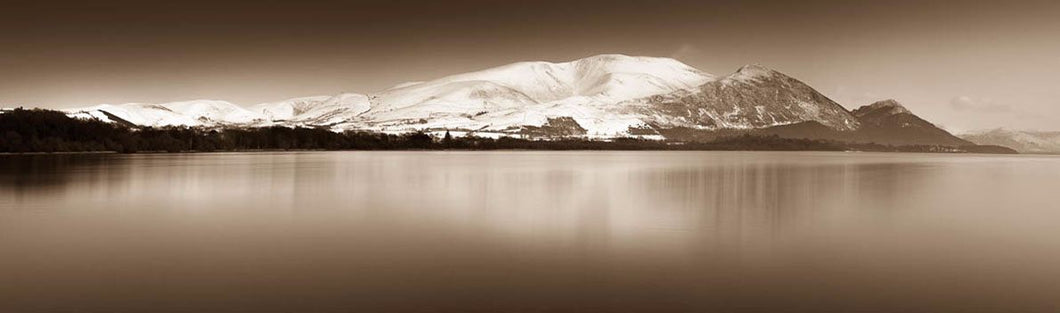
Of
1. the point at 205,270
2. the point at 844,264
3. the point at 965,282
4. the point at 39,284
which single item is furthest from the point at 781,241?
the point at 39,284

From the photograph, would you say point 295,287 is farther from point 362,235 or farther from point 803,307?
point 803,307

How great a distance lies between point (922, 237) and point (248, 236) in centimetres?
2117

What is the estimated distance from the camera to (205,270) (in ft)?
53.7

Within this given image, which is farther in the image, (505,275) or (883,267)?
(883,267)

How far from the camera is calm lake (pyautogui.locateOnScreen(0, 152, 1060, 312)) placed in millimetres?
13562

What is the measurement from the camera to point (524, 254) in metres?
Result: 19.0

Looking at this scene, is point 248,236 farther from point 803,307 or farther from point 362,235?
point 803,307

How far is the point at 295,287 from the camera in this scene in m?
14.5

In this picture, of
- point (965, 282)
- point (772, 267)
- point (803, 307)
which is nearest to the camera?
point (803, 307)

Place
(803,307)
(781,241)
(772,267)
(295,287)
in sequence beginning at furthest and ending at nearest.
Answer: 1. (781,241)
2. (772,267)
3. (295,287)
4. (803,307)

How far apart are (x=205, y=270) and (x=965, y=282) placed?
16.6 metres

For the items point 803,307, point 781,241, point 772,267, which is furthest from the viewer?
point 781,241

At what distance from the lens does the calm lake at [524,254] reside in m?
13.6

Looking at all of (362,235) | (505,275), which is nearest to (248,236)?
(362,235)
